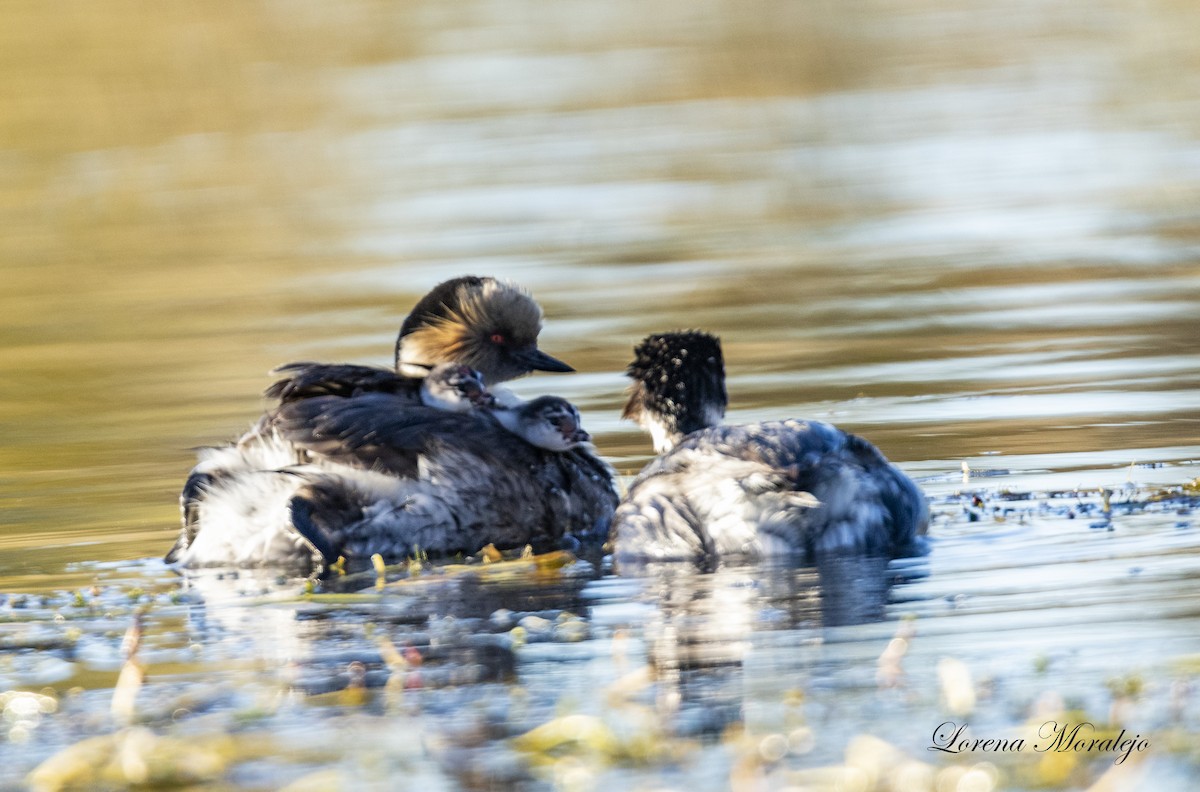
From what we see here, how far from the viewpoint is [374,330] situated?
521 inches

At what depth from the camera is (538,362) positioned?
9.82m

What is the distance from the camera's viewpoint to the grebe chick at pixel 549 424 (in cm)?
859

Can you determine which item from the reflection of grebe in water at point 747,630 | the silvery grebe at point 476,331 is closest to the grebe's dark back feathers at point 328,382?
the silvery grebe at point 476,331

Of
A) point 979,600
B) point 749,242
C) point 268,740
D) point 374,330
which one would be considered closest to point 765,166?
point 749,242

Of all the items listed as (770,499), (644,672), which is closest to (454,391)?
(770,499)

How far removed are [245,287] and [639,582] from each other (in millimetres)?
8928

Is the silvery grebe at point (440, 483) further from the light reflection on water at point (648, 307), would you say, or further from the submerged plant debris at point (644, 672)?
the light reflection on water at point (648, 307)

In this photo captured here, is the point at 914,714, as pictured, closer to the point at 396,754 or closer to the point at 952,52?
the point at 396,754

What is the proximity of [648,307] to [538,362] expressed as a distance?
379 centimetres

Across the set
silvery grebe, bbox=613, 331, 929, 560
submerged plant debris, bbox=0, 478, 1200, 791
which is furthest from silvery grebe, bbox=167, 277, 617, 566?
silvery grebe, bbox=613, 331, 929, 560

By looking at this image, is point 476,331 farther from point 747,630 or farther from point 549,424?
point 747,630

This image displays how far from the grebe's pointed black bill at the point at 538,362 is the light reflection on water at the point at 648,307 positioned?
64cm

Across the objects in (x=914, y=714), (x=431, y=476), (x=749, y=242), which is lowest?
(x=914, y=714)

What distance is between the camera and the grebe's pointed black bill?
980 centimetres
